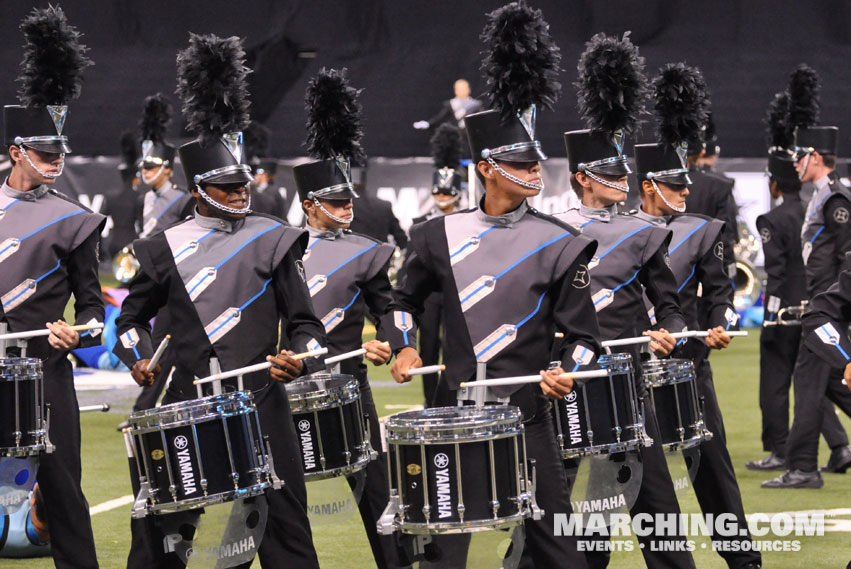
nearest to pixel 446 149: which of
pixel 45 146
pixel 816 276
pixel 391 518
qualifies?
pixel 816 276

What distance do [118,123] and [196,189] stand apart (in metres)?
19.0

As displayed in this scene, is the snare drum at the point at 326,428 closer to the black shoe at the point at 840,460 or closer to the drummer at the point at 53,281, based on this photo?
the drummer at the point at 53,281

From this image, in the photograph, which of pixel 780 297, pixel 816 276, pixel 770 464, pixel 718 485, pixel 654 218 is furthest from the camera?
pixel 780 297

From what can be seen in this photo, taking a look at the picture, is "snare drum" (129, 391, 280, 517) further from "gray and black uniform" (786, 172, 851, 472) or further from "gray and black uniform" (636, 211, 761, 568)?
"gray and black uniform" (786, 172, 851, 472)

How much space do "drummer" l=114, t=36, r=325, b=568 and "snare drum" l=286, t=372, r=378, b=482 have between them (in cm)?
41

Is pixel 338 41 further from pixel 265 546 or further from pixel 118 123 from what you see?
pixel 265 546

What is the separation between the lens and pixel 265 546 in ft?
17.1

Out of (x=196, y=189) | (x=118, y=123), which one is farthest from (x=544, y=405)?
(x=118, y=123)

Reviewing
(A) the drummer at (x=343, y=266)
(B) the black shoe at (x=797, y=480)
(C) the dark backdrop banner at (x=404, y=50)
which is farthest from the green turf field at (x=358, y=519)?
(C) the dark backdrop banner at (x=404, y=50)

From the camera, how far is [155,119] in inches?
491

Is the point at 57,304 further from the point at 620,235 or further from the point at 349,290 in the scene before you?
the point at 620,235

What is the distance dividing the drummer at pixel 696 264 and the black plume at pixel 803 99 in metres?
2.58

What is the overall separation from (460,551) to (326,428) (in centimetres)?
135

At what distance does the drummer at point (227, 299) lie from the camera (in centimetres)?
524
